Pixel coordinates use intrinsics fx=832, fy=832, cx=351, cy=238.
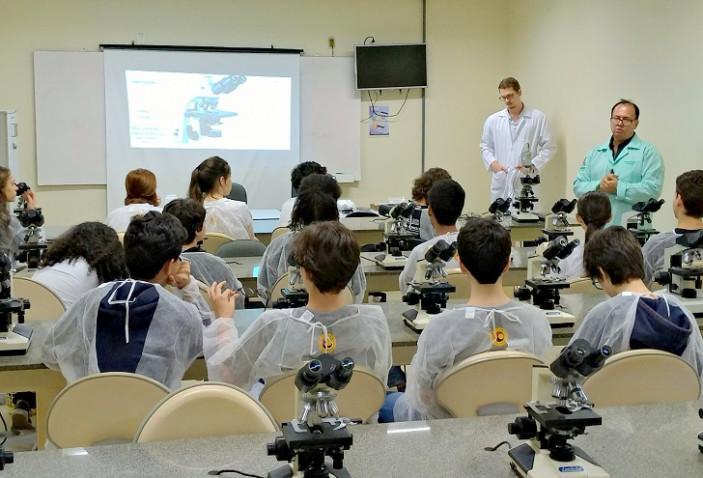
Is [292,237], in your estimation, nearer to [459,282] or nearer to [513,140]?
[459,282]

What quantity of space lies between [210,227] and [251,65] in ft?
11.2

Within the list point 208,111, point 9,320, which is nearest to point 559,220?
point 9,320

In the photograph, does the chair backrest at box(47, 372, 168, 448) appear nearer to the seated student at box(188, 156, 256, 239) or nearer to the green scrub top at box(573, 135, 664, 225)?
the seated student at box(188, 156, 256, 239)

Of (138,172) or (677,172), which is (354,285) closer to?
(138,172)

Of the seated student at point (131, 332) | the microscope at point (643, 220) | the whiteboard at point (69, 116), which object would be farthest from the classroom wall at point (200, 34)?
the seated student at point (131, 332)

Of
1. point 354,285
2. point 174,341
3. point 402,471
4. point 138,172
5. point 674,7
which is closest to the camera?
point 402,471

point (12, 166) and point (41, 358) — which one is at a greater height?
point (12, 166)

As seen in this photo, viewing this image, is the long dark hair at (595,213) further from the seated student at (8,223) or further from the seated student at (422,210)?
the seated student at (8,223)

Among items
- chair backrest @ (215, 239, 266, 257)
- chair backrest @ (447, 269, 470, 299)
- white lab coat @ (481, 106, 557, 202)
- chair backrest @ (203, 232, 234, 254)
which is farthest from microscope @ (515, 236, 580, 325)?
white lab coat @ (481, 106, 557, 202)

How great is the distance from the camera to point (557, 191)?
7.92m

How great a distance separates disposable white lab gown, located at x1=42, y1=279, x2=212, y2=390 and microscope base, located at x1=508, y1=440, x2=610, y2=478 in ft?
3.96

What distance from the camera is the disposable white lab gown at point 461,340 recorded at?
98.4 inches

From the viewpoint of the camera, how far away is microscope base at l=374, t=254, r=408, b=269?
455cm

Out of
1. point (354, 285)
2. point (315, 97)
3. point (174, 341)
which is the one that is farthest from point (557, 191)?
point (174, 341)
